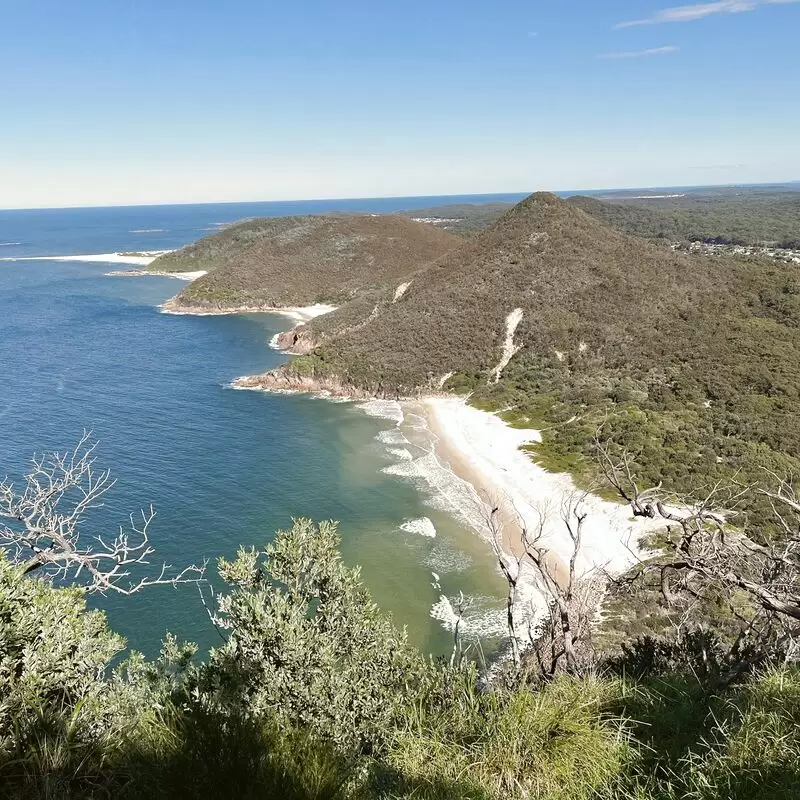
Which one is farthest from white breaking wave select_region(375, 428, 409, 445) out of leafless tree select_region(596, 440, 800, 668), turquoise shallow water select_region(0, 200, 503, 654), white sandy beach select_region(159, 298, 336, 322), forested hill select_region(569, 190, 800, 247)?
forested hill select_region(569, 190, 800, 247)

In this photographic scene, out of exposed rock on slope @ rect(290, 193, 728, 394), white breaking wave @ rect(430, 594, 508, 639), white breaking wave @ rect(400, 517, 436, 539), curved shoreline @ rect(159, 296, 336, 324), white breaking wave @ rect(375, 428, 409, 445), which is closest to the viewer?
white breaking wave @ rect(430, 594, 508, 639)

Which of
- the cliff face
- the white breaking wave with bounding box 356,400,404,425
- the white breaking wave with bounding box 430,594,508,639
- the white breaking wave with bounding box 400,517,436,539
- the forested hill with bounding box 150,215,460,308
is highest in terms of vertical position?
the forested hill with bounding box 150,215,460,308

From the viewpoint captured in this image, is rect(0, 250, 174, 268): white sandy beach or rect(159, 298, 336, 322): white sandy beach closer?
rect(159, 298, 336, 322): white sandy beach

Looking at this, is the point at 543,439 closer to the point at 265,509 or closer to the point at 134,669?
the point at 265,509

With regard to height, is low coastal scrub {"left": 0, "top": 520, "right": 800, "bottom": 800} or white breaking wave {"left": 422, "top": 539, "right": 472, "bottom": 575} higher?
low coastal scrub {"left": 0, "top": 520, "right": 800, "bottom": 800}

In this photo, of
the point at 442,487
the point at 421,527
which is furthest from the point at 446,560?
the point at 442,487

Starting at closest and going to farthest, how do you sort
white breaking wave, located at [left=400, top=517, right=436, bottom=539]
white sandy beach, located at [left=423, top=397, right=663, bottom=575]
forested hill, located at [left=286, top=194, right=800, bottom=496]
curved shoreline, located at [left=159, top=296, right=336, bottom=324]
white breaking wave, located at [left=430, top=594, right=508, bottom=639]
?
1. white breaking wave, located at [left=430, top=594, right=508, bottom=639]
2. white sandy beach, located at [left=423, top=397, right=663, bottom=575]
3. white breaking wave, located at [left=400, top=517, right=436, bottom=539]
4. forested hill, located at [left=286, top=194, right=800, bottom=496]
5. curved shoreline, located at [left=159, top=296, right=336, bottom=324]

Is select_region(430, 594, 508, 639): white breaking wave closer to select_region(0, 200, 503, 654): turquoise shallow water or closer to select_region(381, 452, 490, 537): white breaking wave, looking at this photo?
select_region(0, 200, 503, 654): turquoise shallow water
